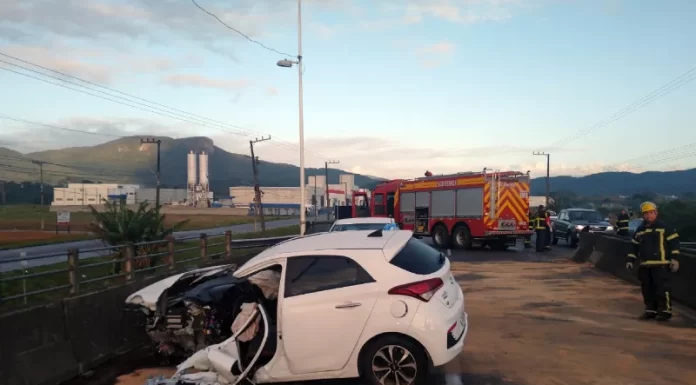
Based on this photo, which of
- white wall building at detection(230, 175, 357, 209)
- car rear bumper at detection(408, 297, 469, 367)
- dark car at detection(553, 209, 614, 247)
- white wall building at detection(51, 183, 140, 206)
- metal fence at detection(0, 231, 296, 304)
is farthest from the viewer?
white wall building at detection(230, 175, 357, 209)

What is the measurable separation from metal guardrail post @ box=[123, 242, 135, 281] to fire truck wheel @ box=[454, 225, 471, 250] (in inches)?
652

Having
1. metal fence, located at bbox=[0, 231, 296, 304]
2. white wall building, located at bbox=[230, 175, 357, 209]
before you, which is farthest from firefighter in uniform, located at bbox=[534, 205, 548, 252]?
white wall building, located at bbox=[230, 175, 357, 209]

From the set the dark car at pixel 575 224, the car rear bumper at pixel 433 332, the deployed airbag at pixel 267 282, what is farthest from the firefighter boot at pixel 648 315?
the dark car at pixel 575 224

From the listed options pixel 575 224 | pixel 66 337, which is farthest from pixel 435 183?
pixel 66 337

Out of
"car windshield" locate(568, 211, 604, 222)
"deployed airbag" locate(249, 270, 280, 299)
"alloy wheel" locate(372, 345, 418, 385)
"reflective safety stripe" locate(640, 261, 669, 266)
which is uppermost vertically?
"car windshield" locate(568, 211, 604, 222)

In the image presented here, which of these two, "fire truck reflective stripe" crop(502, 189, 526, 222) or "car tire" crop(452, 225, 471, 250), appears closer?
"fire truck reflective stripe" crop(502, 189, 526, 222)

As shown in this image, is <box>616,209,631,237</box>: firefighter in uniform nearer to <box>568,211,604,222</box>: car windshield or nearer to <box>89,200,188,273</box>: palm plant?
<box>568,211,604,222</box>: car windshield

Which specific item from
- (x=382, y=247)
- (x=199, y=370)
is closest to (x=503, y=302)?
(x=382, y=247)

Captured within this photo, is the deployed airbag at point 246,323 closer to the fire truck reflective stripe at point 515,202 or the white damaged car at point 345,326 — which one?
the white damaged car at point 345,326

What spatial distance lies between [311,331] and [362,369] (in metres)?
0.63

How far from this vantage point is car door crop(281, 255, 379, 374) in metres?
6.01

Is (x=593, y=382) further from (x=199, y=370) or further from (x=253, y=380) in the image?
(x=199, y=370)

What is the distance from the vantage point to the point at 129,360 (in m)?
8.21

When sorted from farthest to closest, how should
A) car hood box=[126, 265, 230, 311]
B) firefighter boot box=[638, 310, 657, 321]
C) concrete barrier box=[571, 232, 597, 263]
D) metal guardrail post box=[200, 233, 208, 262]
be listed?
concrete barrier box=[571, 232, 597, 263] < metal guardrail post box=[200, 233, 208, 262] < firefighter boot box=[638, 310, 657, 321] < car hood box=[126, 265, 230, 311]
